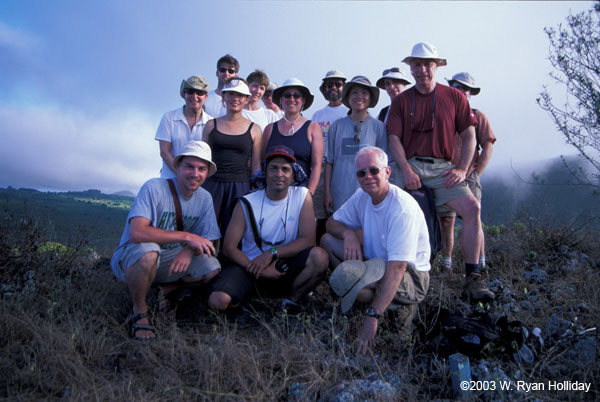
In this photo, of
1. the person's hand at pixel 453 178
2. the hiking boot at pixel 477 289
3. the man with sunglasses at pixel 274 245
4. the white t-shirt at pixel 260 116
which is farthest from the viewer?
the white t-shirt at pixel 260 116

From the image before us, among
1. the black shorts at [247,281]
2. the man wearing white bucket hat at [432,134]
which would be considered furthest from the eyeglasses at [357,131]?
the black shorts at [247,281]

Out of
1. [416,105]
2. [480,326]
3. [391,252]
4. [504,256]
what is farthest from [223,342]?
[504,256]

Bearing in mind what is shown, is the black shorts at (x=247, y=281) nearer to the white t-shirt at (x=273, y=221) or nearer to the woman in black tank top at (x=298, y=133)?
the white t-shirt at (x=273, y=221)

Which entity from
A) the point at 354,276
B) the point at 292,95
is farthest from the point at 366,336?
the point at 292,95

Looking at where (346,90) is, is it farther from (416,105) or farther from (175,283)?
(175,283)

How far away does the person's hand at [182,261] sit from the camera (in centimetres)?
418

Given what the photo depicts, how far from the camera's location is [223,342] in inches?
142

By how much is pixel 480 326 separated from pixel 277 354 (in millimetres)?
1615

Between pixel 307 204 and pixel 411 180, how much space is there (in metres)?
1.24

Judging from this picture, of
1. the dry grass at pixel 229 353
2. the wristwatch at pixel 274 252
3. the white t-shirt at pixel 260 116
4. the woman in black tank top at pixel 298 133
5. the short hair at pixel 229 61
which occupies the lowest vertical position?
the dry grass at pixel 229 353

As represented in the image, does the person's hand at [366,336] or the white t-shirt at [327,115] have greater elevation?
the white t-shirt at [327,115]

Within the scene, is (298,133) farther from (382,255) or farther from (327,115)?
(382,255)

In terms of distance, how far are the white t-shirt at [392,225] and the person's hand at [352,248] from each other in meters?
0.11

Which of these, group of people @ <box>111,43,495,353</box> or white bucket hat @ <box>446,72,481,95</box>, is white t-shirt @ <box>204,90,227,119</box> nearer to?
group of people @ <box>111,43,495,353</box>
